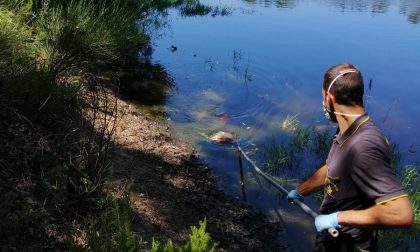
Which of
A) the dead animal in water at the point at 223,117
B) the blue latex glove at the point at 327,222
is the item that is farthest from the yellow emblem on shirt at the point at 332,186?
the dead animal in water at the point at 223,117

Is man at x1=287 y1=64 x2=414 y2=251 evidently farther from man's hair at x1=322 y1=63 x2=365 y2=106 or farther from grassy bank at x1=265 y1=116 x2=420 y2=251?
grassy bank at x1=265 y1=116 x2=420 y2=251

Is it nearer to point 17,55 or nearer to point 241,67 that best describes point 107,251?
point 17,55

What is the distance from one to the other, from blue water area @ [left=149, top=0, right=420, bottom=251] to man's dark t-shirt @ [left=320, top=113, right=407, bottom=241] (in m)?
2.73

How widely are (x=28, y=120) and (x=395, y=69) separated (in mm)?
11772

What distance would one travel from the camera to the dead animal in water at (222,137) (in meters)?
8.00

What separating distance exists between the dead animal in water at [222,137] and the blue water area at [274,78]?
0.57 feet

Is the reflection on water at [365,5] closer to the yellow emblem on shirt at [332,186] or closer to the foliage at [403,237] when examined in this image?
the foliage at [403,237]

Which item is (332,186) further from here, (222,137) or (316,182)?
(222,137)

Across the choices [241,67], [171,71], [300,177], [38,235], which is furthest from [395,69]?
[38,235]

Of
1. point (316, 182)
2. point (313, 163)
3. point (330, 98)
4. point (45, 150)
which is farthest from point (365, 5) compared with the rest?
point (330, 98)

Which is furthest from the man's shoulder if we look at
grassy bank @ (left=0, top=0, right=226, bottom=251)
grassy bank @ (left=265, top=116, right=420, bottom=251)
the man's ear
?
grassy bank @ (left=265, top=116, right=420, bottom=251)

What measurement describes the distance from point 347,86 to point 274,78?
1011 centimetres

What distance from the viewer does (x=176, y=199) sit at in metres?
5.45

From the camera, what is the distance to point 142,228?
14.6 ft
